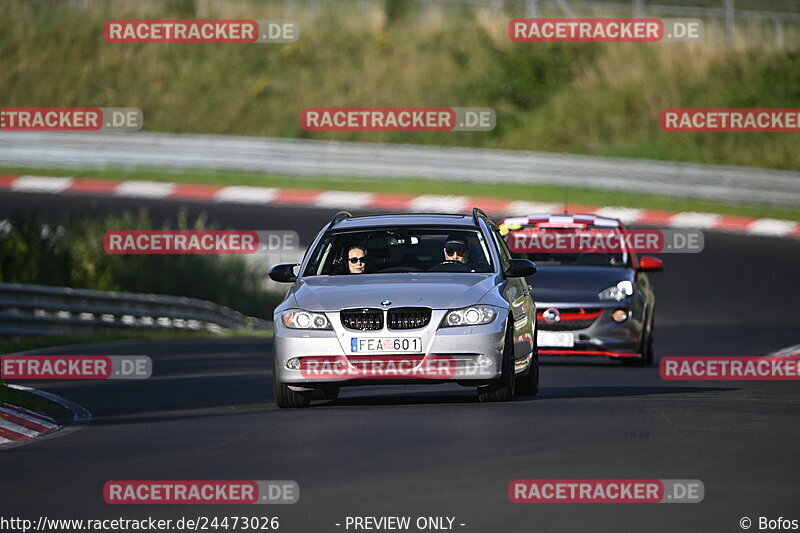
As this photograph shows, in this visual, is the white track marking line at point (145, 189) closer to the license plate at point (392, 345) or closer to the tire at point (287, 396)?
the tire at point (287, 396)

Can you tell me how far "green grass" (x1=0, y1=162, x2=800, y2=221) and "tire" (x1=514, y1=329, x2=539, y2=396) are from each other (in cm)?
2422

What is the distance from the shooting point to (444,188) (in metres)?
41.2

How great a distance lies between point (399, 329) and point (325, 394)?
5.26 feet

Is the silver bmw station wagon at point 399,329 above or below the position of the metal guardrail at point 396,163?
below

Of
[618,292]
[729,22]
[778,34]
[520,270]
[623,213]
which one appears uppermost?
[729,22]

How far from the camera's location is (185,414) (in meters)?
13.7

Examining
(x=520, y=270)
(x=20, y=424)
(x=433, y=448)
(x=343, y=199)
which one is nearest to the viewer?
(x=433, y=448)

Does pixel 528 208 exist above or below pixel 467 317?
above

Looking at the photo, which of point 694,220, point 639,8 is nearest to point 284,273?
point 694,220

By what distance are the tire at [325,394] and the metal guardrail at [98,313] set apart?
12.1 metres

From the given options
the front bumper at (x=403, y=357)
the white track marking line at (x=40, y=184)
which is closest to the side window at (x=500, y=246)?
the front bumper at (x=403, y=357)

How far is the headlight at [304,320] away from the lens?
1320 cm

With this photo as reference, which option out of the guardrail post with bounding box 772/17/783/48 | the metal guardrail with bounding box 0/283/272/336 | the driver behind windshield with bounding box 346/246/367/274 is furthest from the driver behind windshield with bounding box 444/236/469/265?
the guardrail post with bounding box 772/17/783/48

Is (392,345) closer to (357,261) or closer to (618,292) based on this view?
(357,261)
